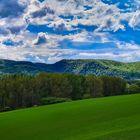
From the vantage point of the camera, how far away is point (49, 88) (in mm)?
156375

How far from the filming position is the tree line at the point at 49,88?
142m

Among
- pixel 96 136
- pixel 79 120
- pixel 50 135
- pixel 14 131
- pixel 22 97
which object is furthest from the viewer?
pixel 22 97

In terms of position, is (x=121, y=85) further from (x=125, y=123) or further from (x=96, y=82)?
(x=125, y=123)

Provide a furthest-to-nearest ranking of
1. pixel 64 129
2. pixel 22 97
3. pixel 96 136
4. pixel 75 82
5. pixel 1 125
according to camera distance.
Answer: pixel 75 82
pixel 22 97
pixel 1 125
pixel 64 129
pixel 96 136

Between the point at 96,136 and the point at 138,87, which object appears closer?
the point at 96,136

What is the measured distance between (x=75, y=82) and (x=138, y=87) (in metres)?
31.1

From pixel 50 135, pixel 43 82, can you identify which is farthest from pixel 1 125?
pixel 43 82

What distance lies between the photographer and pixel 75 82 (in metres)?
167

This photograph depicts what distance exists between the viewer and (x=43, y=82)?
513 feet

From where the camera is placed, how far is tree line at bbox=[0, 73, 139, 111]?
5581 inches

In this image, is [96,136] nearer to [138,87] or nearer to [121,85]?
[138,87]

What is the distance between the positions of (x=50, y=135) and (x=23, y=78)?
118 metres

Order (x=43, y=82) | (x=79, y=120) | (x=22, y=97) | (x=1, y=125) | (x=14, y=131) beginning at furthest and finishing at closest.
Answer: (x=43, y=82), (x=22, y=97), (x=1, y=125), (x=79, y=120), (x=14, y=131)

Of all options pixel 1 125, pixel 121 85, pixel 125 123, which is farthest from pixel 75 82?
pixel 125 123
